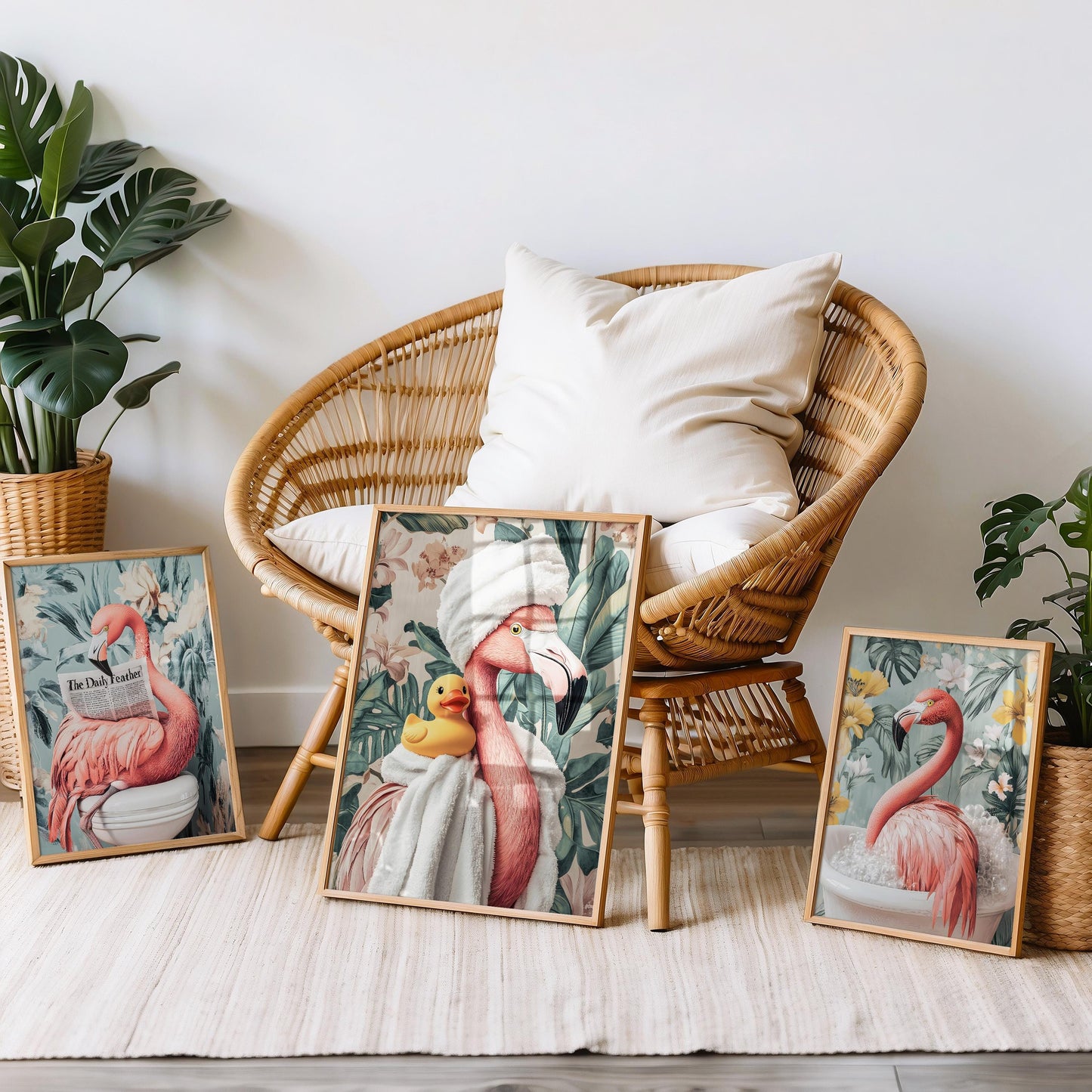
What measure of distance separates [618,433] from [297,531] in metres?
0.49

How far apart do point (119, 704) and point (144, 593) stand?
170 mm

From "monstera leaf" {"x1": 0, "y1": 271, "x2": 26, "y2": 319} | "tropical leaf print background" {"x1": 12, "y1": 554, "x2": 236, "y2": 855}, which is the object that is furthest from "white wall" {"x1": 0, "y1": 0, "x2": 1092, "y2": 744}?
"tropical leaf print background" {"x1": 12, "y1": 554, "x2": 236, "y2": 855}

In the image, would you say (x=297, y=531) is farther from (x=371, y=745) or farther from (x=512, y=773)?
(x=512, y=773)

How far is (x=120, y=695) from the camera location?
1486mm

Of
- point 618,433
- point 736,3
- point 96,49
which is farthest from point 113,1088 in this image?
point 736,3

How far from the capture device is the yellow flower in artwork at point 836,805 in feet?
4.24

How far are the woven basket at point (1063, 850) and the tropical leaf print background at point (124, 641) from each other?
111cm

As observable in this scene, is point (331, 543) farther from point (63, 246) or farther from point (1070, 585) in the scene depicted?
point (1070, 585)

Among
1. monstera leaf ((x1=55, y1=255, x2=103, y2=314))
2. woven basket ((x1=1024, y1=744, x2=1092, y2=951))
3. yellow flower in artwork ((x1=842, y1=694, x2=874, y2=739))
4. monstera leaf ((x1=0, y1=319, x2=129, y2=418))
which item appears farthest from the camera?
monstera leaf ((x1=55, y1=255, x2=103, y2=314))

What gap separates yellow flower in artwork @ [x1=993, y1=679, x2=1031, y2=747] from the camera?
1.22m

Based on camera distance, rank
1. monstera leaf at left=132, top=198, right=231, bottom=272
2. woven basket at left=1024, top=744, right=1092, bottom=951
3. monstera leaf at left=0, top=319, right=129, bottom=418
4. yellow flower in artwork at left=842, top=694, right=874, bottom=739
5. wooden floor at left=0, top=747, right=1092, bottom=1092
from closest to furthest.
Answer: wooden floor at left=0, top=747, right=1092, bottom=1092 → woven basket at left=1024, top=744, right=1092, bottom=951 → yellow flower in artwork at left=842, top=694, right=874, bottom=739 → monstera leaf at left=0, top=319, right=129, bottom=418 → monstera leaf at left=132, top=198, right=231, bottom=272

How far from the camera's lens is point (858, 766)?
129cm

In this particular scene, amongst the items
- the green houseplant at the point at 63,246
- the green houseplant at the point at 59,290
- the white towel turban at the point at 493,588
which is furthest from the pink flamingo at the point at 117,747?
the white towel turban at the point at 493,588

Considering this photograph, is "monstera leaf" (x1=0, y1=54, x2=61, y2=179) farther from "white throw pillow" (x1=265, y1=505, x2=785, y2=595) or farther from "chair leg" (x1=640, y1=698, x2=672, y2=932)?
"chair leg" (x1=640, y1=698, x2=672, y2=932)
